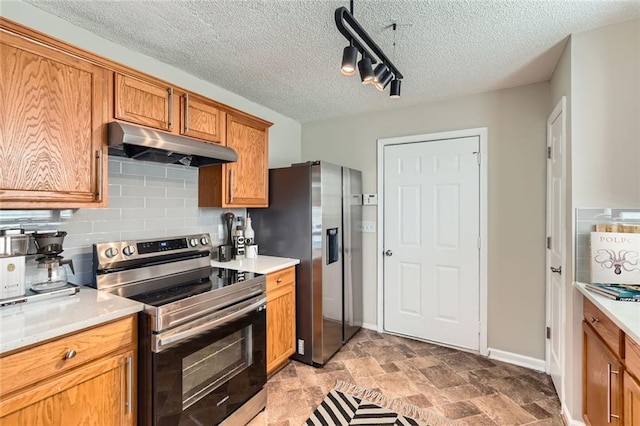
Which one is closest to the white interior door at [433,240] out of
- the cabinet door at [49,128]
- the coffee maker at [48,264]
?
the cabinet door at [49,128]

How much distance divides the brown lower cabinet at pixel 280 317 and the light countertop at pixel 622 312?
75.5 inches

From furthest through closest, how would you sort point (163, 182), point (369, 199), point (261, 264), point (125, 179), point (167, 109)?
point (369, 199), point (261, 264), point (163, 182), point (125, 179), point (167, 109)

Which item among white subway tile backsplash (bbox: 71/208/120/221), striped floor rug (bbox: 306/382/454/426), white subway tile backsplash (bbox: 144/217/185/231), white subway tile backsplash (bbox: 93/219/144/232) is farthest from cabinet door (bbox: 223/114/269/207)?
striped floor rug (bbox: 306/382/454/426)

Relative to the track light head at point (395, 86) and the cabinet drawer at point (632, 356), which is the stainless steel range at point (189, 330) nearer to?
the track light head at point (395, 86)

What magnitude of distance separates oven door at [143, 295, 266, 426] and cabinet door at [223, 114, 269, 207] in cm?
86

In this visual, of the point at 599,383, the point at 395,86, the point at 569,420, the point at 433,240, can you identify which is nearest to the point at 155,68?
the point at 395,86

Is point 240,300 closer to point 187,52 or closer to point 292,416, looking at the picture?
point 292,416

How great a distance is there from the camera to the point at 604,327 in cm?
146

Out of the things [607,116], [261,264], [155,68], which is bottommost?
[261,264]

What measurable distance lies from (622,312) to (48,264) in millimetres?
2795

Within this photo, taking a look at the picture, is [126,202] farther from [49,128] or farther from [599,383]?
[599,383]

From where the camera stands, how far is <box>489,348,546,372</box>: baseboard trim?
2.49 m

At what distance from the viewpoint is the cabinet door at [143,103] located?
5.63ft

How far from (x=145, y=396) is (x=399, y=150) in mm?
2821
